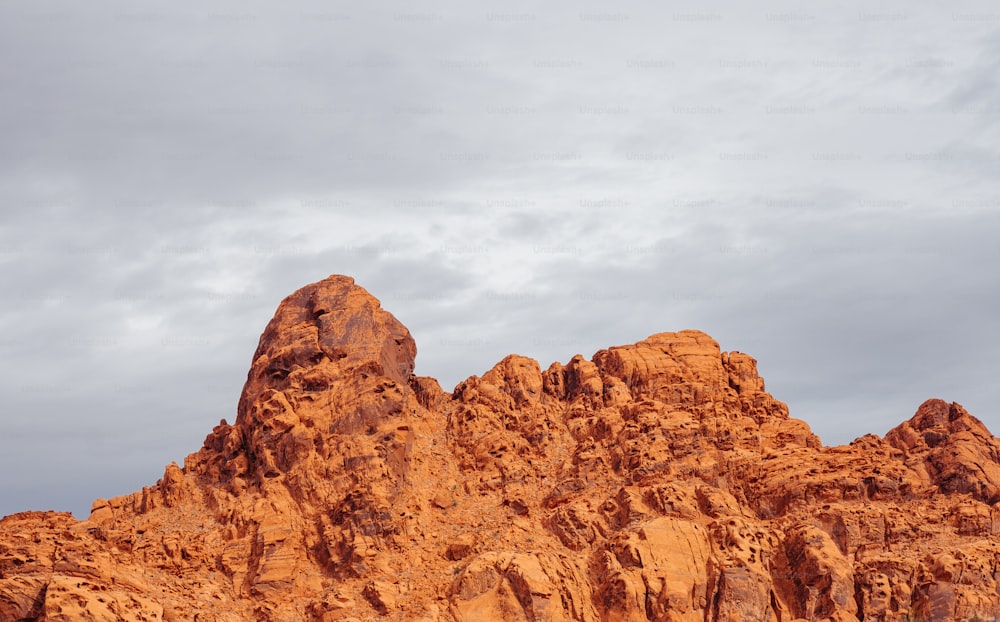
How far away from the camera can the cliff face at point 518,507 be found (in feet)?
422

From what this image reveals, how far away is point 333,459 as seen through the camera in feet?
468

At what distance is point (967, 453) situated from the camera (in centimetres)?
14912

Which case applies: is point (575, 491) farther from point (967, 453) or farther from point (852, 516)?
point (967, 453)

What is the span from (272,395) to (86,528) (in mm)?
20361

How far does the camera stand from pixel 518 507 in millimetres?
142125

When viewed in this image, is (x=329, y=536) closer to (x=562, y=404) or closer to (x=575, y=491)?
(x=575, y=491)

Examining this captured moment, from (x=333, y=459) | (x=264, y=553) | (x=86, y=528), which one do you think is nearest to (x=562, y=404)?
(x=333, y=459)

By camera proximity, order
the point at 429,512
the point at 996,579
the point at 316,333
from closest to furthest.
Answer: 1. the point at 996,579
2. the point at 429,512
3. the point at 316,333

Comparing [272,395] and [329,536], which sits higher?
[272,395]

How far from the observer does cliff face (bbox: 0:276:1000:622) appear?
422 ft

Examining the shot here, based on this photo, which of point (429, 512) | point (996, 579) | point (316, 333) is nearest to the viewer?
point (996, 579)

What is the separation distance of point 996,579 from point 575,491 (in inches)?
1400

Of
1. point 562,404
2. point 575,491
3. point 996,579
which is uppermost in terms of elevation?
point 562,404

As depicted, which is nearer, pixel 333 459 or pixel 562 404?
pixel 333 459
